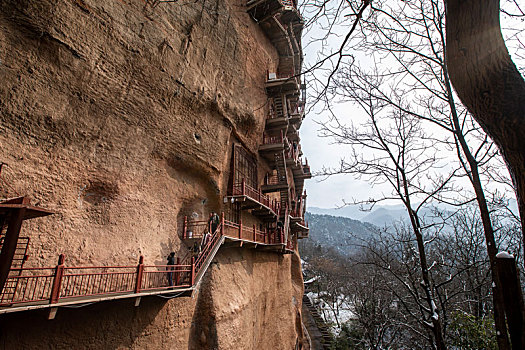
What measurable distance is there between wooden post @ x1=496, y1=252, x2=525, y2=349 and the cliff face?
20.8ft

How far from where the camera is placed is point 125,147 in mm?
10438

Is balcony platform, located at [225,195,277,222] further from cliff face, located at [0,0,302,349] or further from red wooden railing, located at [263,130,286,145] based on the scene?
red wooden railing, located at [263,130,286,145]

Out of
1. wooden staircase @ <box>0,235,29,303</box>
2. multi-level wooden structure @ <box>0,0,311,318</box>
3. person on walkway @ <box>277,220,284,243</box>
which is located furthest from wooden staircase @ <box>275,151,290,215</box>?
wooden staircase @ <box>0,235,29,303</box>

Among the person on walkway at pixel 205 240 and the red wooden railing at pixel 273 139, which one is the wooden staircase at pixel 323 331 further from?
the person on walkway at pixel 205 240

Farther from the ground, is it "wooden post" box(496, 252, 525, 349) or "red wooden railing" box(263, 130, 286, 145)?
"red wooden railing" box(263, 130, 286, 145)

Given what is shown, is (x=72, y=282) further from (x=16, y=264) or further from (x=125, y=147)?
(x=125, y=147)

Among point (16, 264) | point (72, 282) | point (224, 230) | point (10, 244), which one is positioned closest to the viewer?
point (10, 244)

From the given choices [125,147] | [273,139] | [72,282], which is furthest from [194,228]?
[273,139]

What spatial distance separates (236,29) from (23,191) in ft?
46.8

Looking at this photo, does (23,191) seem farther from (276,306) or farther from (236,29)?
(276,306)

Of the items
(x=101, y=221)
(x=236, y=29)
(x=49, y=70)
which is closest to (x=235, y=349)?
(x=101, y=221)

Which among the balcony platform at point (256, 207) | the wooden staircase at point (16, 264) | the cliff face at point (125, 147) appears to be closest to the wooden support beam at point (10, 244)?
the wooden staircase at point (16, 264)

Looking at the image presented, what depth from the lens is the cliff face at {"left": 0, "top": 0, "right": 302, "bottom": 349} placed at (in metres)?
7.82

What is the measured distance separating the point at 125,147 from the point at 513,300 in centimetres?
1143
